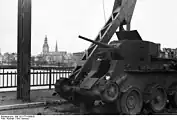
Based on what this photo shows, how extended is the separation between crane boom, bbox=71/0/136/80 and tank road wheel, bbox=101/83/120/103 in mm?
2351

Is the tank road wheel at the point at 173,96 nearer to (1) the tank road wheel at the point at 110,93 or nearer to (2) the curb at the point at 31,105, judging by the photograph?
(1) the tank road wheel at the point at 110,93

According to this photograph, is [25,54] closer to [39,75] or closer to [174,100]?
[39,75]

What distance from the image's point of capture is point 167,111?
882cm

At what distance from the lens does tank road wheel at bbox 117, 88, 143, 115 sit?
290 inches

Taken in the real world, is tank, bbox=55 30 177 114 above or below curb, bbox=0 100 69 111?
above

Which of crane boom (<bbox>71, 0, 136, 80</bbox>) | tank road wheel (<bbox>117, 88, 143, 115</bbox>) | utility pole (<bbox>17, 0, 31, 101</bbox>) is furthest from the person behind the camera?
utility pole (<bbox>17, 0, 31, 101</bbox>)

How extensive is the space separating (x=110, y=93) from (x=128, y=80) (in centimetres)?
104

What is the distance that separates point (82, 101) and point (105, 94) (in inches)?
67.6

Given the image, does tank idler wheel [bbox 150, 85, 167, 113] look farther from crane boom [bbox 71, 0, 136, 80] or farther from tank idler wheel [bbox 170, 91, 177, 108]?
crane boom [bbox 71, 0, 136, 80]

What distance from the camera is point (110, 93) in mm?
7137

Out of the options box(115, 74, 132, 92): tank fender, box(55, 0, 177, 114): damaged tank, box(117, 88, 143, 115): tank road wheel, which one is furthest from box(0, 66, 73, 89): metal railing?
box(117, 88, 143, 115): tank road wheel

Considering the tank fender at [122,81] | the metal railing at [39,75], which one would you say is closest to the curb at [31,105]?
the metal railing at [39,75]

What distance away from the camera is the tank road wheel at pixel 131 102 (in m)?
7.38

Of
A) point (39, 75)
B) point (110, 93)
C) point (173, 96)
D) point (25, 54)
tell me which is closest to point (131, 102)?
point (110, 93)
